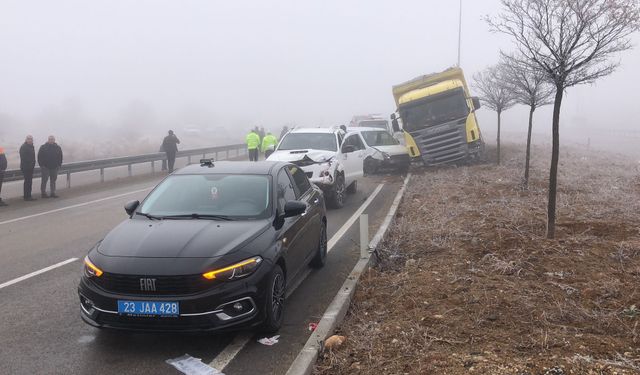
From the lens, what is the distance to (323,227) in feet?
24.2

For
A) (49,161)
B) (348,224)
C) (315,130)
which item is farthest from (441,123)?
(49,161)

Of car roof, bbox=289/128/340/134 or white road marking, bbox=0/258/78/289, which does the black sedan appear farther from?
car roof, bbox=289/128/340/134

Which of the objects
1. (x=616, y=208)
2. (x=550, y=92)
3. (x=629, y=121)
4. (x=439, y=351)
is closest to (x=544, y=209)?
(x=616, y=208)

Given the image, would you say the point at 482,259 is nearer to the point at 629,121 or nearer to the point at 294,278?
the point at 294,278

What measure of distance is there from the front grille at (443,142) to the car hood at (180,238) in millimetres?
13467

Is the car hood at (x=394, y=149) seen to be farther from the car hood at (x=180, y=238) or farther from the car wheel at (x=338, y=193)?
the car hood at (x=180, y=238)

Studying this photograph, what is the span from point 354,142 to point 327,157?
9.70 feet

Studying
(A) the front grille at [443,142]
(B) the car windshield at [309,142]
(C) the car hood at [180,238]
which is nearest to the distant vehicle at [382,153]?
(A) the front grille at [443,142]

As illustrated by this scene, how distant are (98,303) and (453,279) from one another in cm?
347

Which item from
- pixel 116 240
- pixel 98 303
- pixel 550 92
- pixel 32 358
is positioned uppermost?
pixel 550 92

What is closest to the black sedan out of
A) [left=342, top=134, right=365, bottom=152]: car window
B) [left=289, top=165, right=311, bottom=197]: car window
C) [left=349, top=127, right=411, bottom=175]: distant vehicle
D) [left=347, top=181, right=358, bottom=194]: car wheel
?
[left=289, top=165, right=311, bottom=197]: car window

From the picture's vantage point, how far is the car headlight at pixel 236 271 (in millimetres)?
4461

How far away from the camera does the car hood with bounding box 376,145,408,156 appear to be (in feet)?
58.9

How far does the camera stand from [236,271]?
456cm
